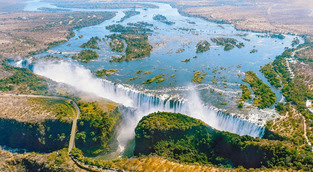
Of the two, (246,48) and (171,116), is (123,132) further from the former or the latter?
(246,48)

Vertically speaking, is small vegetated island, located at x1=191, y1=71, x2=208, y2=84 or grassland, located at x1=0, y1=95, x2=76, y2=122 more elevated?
small vegetated island, located at x1=191, y1=71, x2=208, y2=84

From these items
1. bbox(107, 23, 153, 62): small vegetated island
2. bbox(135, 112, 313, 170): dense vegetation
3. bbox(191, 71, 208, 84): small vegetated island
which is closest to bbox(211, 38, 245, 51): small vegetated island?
bbox(191, 71, 208, 84): small vegetated island

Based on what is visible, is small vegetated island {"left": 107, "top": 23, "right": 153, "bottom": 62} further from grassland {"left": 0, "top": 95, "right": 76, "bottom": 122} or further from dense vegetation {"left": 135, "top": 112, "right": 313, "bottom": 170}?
dense vegetation {"left": 135, "top": 112, "right": 313, "bottom": 170}

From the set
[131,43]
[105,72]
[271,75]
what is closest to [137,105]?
[105,72]

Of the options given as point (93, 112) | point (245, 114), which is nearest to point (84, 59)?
point (93, 112)

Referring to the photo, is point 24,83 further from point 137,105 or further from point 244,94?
point 244,94

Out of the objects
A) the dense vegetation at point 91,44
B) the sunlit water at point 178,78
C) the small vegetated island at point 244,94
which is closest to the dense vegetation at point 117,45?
the sunlit water at point 178,78

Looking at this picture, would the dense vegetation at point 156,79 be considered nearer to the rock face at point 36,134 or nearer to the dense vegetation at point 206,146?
the dense vegetation at point 206,146
